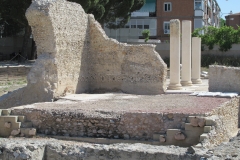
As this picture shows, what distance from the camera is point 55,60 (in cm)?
1750

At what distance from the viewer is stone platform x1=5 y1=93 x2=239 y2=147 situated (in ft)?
42.2

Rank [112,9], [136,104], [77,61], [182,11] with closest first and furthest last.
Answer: [136,104], [77,61], [112,9], [182,11]

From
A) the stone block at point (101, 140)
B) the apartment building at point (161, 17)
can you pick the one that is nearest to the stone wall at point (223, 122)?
the stone block at point (101, 140)

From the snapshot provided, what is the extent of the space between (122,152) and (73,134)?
490 centimetres

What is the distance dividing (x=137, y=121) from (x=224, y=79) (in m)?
6.70

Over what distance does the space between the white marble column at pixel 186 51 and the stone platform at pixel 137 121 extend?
25.4ft

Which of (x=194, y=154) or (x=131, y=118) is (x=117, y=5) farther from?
(x=194, y=154)

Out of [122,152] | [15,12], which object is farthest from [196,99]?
[15,12]

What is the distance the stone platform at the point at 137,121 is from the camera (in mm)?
12859

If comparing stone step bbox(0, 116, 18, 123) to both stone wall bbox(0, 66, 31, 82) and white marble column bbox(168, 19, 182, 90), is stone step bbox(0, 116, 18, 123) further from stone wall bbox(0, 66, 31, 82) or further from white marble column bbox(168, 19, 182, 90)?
stone wall bbox(0, 66, 31, 82)

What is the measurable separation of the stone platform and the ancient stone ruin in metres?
2.18

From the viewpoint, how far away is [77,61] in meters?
19.5

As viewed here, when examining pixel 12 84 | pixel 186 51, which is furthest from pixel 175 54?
pixel 12 84

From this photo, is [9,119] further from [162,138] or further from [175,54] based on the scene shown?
[175,54]
